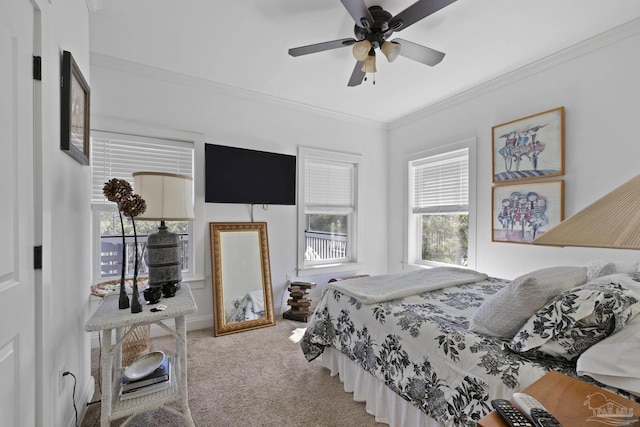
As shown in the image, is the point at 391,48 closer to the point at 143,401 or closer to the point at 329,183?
the point at 329,183

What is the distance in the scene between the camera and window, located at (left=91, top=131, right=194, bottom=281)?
268 cm

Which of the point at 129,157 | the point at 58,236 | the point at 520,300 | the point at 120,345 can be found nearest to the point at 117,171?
the point at 129,157

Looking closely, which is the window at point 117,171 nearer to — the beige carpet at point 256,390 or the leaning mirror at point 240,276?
the leaning mirror at point 240,276

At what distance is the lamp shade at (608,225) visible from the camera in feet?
1.78

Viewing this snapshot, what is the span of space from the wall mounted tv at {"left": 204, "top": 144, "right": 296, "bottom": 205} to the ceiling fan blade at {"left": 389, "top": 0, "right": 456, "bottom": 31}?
1957 mm

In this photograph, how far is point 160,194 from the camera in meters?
1.73

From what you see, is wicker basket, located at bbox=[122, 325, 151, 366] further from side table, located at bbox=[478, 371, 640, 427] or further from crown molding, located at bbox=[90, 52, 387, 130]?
side table, located at bbox=[478, 371, 640, 427]

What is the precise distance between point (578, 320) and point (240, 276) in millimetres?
2864

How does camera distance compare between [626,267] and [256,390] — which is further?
[256,390]

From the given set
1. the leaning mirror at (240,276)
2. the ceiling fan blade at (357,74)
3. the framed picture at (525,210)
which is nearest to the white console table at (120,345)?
the leaning mirror at (240,276)

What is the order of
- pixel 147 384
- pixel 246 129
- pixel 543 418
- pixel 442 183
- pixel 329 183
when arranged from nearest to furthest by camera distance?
pixel 543 418
pixel 147 384
pixel 246 129
pixel 442 183
pixel 329 183

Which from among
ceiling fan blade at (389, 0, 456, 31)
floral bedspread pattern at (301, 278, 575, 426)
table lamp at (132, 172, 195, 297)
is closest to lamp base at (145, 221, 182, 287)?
table lamp at (132, 172, 195, 297)

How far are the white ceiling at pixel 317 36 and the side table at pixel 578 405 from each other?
2.21m

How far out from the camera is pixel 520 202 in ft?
9.33
